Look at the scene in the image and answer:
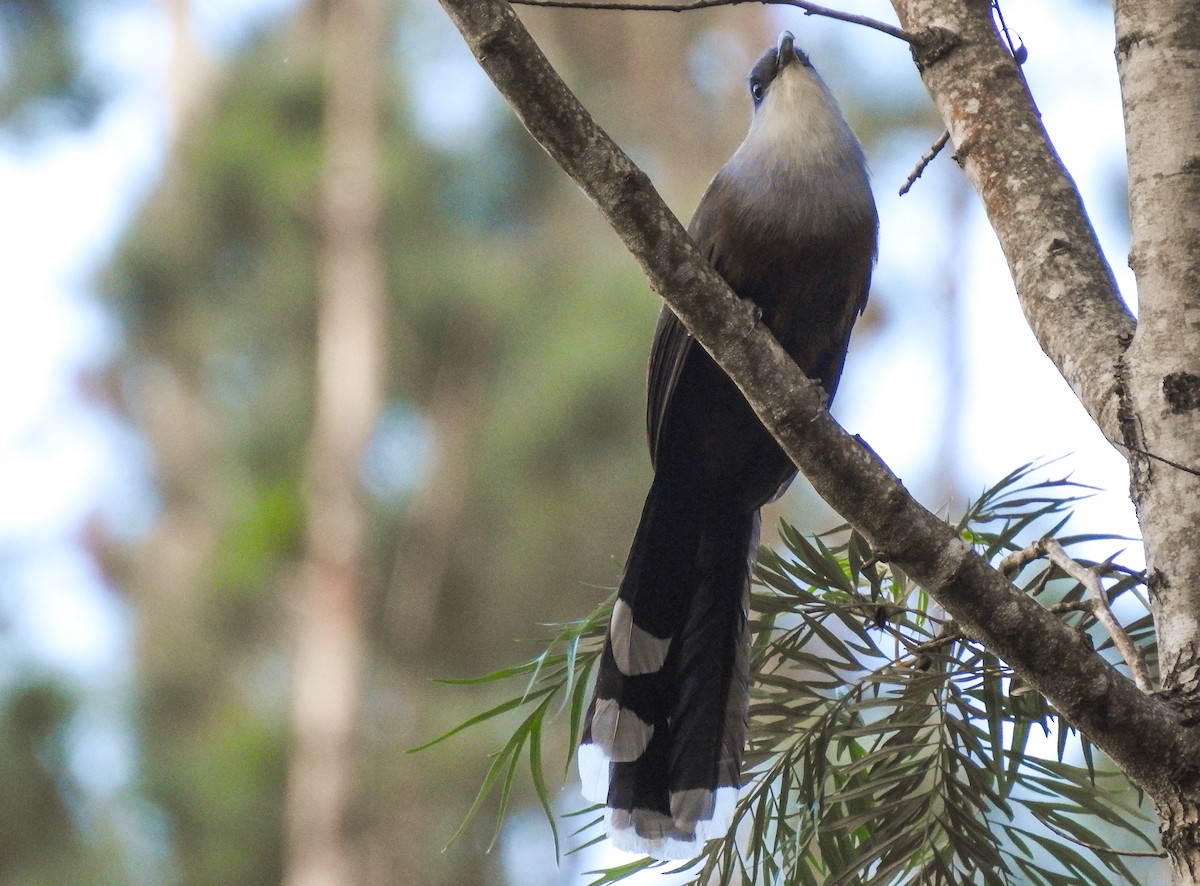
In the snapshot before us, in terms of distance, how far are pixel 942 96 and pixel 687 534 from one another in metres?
0.91

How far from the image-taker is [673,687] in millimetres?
2174

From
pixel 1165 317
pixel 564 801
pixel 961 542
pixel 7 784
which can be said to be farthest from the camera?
pixel 7 784

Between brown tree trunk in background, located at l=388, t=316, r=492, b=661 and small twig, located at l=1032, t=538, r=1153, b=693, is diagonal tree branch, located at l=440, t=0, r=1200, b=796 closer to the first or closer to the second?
small twig, located at l=1032, t=538, r=1153, b=693

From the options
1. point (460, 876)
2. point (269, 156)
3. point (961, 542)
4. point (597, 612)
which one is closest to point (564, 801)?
point (460, 876)

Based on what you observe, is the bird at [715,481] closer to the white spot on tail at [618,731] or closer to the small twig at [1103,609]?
the white spot on tail at [618,731]

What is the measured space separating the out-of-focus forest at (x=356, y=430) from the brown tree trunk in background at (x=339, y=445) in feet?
0.06

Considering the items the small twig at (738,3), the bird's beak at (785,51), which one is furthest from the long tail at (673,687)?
the bird's beak at (785,51)

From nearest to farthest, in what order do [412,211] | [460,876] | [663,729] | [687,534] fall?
[663,729] → [687,534] → [460,876] → [412,211]

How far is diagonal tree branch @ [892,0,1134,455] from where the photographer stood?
64.9 inches

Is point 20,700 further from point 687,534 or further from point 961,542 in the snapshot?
point 961,542

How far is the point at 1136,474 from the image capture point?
152 centimetres

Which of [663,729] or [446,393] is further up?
[446,393]

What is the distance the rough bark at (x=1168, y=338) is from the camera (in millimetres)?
1386

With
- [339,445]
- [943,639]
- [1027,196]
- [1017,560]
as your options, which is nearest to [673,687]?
[943,639]
